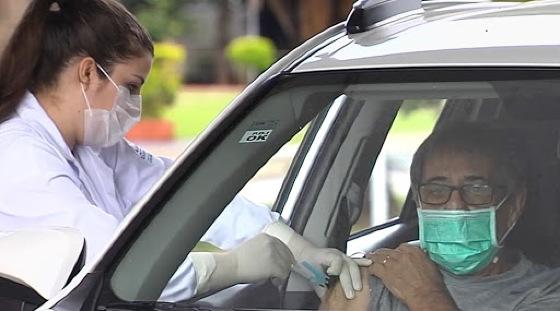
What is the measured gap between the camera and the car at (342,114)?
90.2 inches

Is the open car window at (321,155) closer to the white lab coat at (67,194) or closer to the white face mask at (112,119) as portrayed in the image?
the white lab coat at (67,194)

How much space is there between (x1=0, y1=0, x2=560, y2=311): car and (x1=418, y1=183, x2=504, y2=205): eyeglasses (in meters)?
0.09

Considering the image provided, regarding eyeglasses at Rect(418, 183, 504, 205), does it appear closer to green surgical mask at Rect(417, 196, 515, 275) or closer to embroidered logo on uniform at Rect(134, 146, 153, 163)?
green surgical mask at Rect(417, 196, 515, 275)

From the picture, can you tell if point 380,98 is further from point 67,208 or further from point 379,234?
point 67,208

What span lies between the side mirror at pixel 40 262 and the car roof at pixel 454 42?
24.2 inches

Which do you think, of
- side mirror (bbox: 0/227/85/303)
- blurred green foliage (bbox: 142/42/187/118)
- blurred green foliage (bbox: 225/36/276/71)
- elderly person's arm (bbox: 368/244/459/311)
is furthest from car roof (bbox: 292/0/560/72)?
blurred green foliage (bbox: 225/36/276/71)

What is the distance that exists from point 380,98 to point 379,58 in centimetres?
20

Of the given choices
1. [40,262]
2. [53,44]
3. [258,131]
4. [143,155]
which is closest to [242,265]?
[258,131]

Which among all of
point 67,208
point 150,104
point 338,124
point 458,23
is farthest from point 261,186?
point 150,104

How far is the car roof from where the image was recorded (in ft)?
7.38

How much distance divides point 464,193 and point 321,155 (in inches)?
28.5

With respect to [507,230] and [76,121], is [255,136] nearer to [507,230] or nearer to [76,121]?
[507,230]

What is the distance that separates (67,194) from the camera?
2.88 meters

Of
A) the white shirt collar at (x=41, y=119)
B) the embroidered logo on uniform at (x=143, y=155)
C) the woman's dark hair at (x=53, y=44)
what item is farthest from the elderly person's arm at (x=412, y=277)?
the embroidered logo on uniform at (x=143, y=155)
